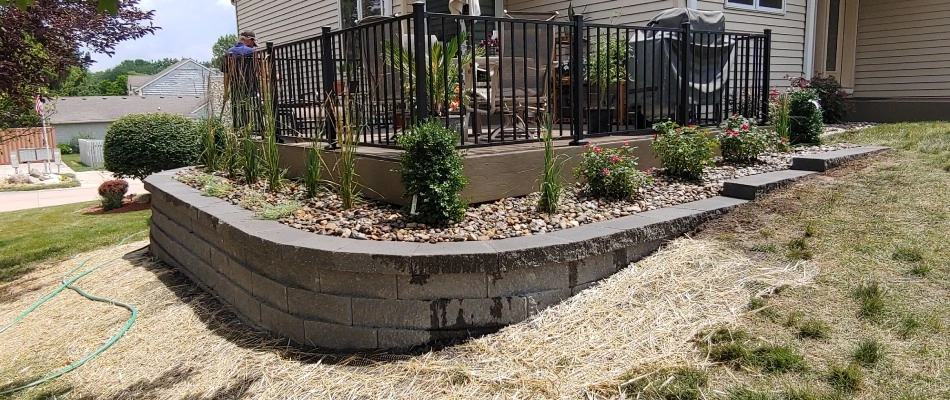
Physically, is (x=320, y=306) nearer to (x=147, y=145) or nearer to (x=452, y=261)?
(x=452, y=261)

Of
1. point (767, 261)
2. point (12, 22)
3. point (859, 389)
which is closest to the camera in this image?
point (859, 389)

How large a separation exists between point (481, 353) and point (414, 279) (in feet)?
1.57

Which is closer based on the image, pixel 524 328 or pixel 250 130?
pixel 524 328

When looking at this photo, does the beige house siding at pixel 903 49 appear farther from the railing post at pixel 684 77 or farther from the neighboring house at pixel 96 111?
the neighboring house at pixel 96 111

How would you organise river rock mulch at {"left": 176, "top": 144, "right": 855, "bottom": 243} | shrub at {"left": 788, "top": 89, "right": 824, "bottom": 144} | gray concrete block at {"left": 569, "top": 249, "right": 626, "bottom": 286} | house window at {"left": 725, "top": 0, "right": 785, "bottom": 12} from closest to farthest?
1. gray concrete block at {"left": 569, "top": 249, "right": 626, "bottom": 286}
2. river rock mulch at {"left": 176, "top": 144, "right": 855, "bottom": 243}
3. shrub at {"left": 788, "top": 89, "right": 824, "bottom": 144}
4. house window at {"left": 725, "top": 0, "right": 785, "bottom": 12}

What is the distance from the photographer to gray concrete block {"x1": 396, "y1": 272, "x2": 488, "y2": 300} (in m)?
3.08

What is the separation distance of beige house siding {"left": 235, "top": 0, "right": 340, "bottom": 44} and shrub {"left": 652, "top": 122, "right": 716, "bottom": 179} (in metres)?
7.42

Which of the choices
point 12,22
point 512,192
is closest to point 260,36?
point 12,22

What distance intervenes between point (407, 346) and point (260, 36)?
495 inches

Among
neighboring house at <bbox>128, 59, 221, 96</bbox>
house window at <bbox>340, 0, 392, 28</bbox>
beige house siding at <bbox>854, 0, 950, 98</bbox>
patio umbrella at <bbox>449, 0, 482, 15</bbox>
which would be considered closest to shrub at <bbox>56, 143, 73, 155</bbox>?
neighboring house at <bbox>128, 59, 221, 96</bbox>

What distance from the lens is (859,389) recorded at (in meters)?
2.36

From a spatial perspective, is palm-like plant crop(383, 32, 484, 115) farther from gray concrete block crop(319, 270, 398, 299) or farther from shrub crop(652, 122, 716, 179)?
shrub crop(652, 122, 716, 179)

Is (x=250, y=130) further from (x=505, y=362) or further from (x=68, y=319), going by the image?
(x=505, y=362)

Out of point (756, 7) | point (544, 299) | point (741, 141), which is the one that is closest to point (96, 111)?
point (756, 7)
